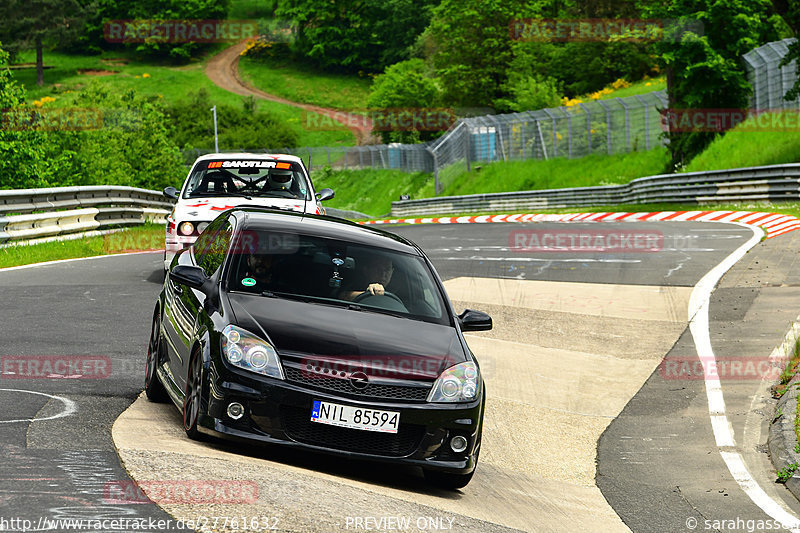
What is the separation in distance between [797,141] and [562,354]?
25463 mm

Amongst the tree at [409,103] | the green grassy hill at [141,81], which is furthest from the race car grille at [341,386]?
the green grassy hill at [141,81]

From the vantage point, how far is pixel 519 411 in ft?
34.0

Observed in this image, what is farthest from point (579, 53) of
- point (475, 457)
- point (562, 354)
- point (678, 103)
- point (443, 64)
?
point (475, 457)

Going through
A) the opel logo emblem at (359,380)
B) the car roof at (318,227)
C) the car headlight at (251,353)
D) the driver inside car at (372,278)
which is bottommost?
the opel logo emblem at (359,380)

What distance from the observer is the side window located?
807 centimetres

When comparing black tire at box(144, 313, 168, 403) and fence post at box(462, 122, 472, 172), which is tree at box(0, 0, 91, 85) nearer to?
fence post at box(462, 122, 472, 172)

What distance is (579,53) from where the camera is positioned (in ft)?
297

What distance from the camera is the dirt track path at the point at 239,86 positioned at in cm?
11681

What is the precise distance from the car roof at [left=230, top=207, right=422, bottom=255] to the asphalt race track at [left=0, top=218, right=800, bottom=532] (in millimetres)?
1546

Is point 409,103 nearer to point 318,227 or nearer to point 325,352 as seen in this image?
point 318,227

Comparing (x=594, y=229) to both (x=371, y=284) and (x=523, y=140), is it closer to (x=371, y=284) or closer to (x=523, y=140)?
(x=371, y=284)

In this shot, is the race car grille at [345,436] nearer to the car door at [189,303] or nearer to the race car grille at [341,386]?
the race car grille at [341,386]
